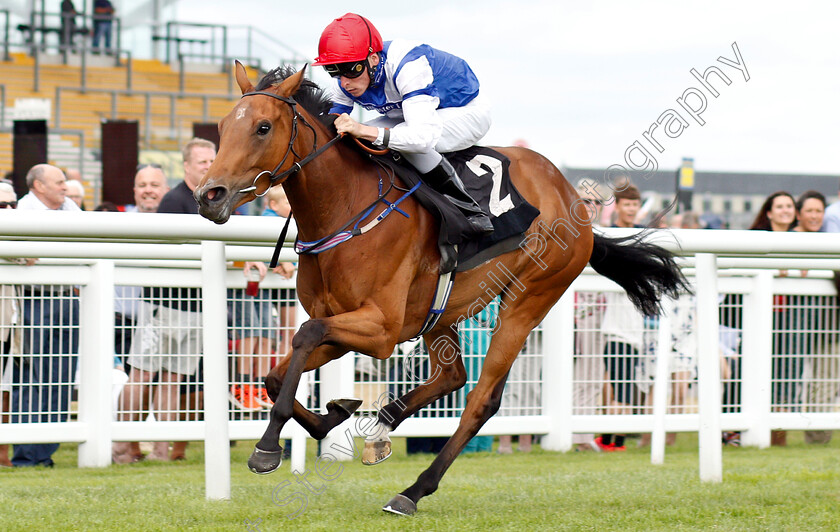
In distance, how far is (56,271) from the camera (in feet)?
16.9

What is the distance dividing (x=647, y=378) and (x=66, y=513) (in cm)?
370

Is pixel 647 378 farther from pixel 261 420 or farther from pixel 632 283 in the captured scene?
pixel 261 420

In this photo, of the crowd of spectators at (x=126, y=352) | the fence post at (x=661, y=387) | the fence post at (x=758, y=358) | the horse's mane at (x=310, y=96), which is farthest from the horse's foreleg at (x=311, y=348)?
the fence post at (x=758, y=358)

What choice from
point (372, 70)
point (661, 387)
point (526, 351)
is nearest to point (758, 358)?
point (661, 387)

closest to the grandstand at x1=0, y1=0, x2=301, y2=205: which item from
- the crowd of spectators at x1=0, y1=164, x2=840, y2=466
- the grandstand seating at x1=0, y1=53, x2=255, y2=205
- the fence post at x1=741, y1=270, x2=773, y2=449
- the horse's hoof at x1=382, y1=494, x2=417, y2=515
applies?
the grandstand seating at x1=0, y1=53, x2=255, y2=205

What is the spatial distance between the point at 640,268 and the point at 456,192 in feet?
4.17

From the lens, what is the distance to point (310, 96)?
3.75 m

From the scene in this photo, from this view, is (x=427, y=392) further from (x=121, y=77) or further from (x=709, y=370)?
(x=121, y=77)

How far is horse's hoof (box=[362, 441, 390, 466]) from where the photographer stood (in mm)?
3930

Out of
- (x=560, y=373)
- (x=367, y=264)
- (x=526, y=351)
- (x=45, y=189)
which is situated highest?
(x=45, y=189)

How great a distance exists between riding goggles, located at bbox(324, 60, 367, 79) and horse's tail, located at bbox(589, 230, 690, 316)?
169 centimetres

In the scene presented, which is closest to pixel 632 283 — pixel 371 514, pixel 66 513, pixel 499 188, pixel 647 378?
pixel 499 188

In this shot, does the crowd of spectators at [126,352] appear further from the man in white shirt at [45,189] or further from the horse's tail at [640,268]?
the horse's tail at [640,268]

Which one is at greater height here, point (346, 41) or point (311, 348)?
point (346, 41)
